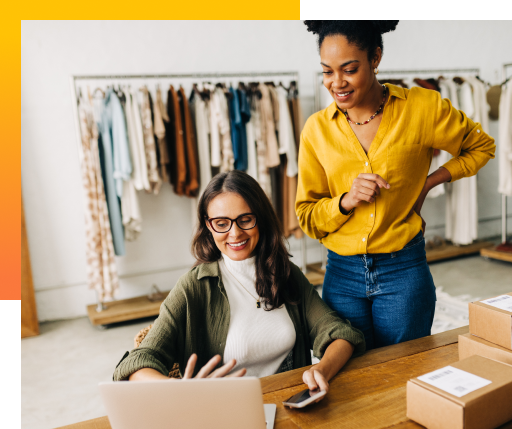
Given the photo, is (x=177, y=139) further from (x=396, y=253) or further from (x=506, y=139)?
(x=506, y=139)

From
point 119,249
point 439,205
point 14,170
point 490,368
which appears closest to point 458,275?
point 439,205

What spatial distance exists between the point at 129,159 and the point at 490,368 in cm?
294

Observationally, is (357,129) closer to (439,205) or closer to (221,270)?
(221,270)

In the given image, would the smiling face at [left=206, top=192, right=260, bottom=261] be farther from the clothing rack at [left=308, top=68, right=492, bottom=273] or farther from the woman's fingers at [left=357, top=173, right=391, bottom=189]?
the clothing rack at [left=308, top=68, right=492, bottom=273]

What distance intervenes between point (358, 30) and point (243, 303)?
872 mm

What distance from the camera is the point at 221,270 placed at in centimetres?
145

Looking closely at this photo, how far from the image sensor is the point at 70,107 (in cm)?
374

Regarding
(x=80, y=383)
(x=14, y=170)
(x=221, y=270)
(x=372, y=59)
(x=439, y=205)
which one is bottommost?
(x=80, y=383)

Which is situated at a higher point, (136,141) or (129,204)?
(136,141)

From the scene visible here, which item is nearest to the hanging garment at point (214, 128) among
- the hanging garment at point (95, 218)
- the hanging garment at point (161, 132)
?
the hanging garment at point (161, 132)

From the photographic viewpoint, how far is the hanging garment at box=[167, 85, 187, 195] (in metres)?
3.59

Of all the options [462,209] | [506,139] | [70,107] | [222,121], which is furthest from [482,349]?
[462,209]

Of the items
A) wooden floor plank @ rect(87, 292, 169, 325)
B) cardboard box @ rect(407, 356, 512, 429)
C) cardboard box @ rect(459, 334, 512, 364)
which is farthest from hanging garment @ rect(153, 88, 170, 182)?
cardboard box @ rect(407, 356, 512, 429)

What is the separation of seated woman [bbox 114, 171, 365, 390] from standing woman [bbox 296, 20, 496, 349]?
15cm
